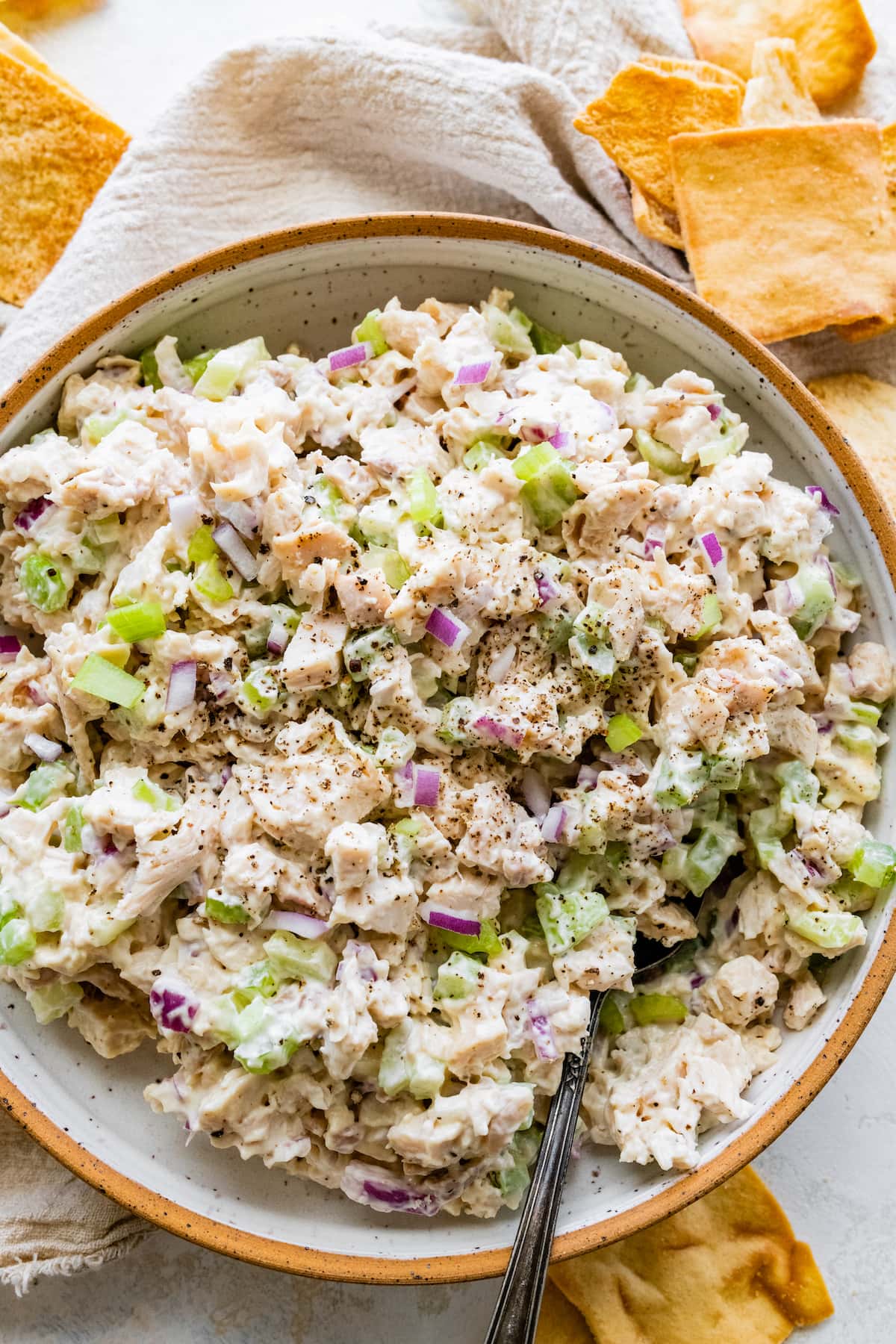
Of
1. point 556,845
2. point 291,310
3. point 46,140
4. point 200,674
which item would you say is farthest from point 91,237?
point 556,845

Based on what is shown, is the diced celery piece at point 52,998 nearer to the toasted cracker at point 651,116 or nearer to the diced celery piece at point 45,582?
the diced celery piece at point 45,582

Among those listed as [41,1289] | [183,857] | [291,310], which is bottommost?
[41,1289]

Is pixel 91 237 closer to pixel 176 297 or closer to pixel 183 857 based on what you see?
pixel 176 297

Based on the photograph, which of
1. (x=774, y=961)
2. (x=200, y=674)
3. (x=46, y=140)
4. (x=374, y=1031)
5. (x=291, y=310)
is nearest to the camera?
(x=374, y=1031)

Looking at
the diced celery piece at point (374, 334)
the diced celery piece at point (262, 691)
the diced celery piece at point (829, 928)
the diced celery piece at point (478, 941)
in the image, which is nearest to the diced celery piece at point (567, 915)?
the diced celery piece at point (478, 941)

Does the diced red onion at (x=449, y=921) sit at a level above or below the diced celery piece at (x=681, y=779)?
below

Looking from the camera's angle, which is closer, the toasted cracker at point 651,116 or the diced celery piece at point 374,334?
the diced celery piece at point 374,334

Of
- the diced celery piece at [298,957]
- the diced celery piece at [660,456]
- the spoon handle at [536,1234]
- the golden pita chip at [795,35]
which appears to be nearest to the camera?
the diced celery piece at [298,957]
